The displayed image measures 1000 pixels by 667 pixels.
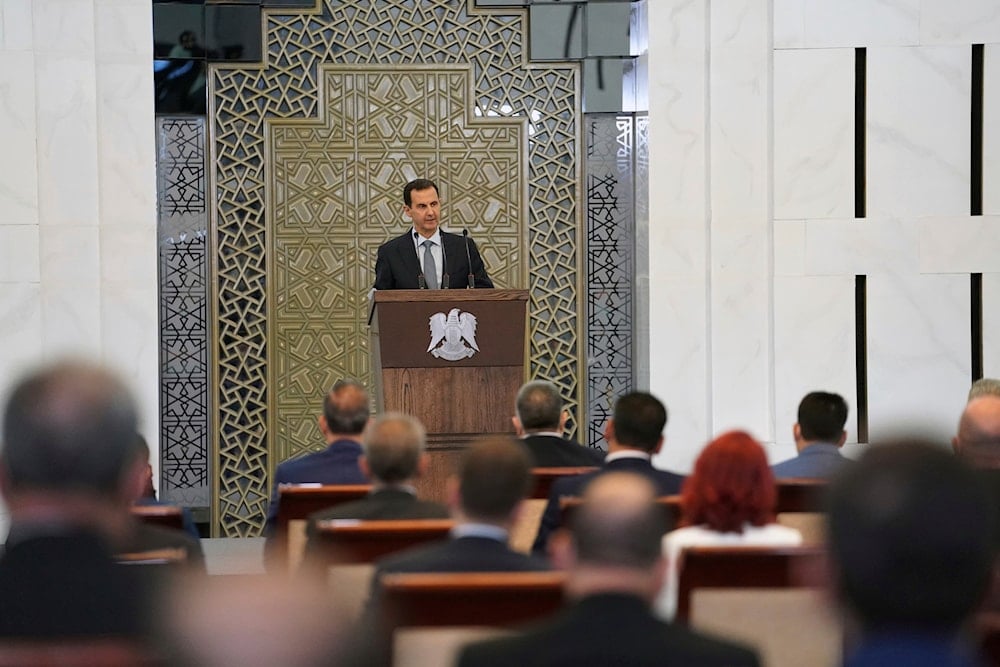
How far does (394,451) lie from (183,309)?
513 cm

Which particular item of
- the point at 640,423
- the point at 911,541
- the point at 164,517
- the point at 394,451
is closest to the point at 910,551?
the point at 911,541

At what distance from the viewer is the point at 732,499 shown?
341 cm

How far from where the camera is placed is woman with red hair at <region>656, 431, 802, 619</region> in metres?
3.40

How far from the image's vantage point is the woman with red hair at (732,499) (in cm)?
340

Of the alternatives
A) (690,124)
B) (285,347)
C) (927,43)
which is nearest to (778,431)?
(690,124)

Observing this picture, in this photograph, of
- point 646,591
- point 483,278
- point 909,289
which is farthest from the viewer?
point 909,289

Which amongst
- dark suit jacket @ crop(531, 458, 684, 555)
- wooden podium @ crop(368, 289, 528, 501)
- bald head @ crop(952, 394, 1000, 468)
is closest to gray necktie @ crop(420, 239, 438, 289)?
wooden podium @ crop(368, 289, 528, 501)

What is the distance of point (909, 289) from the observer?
27.6 feet

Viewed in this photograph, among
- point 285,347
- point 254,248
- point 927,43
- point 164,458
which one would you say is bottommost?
point 164,458

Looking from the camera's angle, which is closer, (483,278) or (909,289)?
(483,278)

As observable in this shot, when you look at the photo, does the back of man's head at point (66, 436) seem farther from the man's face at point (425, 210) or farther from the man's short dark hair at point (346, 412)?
the man's face at point (425, 210)

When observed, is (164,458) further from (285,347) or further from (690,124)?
(690,124)

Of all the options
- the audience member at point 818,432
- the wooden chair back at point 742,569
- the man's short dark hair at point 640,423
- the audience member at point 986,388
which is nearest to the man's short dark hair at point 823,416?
the audience member at point 818,432

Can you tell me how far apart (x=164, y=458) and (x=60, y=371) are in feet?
21.8
